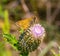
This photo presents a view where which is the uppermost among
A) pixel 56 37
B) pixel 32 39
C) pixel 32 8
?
pixel 32 39

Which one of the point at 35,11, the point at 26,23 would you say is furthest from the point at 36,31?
the point at 35,11

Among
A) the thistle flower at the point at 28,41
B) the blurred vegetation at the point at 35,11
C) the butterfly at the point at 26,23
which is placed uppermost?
the butterfly at the point at 26,23

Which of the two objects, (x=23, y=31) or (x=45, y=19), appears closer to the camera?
(x=23, y=31)

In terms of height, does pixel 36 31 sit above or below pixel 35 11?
above

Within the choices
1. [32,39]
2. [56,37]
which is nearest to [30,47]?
[32,39]

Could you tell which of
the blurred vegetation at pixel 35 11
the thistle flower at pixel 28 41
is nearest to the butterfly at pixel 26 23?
the thistle flower at pixel 28 41

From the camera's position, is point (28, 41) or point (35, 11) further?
point (35, 11)

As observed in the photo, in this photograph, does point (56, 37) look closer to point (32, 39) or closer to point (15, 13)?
point (15, 13)

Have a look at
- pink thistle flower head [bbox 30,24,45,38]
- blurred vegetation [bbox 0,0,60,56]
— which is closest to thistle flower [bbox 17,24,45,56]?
pink thistle flower head [bbox 30,24,45,38]

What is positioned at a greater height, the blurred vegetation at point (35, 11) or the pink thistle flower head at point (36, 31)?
the pink thistle flower head at point (36, 31)

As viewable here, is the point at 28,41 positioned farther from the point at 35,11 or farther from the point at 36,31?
the point at 35,11

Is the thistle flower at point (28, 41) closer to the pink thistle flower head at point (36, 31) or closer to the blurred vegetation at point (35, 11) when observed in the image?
the pink thistle flower head at point (36, 31)
